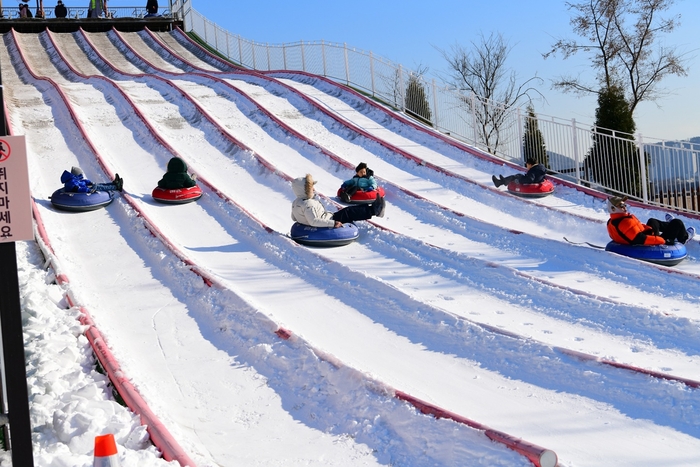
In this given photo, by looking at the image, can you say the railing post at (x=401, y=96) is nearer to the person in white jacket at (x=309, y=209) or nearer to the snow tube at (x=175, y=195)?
the snow tube at (x=175, y=195)

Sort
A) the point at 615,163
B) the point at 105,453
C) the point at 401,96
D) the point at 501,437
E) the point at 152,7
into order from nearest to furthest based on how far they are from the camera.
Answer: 1. the point at 105,453
2. the point at 501,437
3. the point at 615,163
4. the point at 401,96
5. the point at 152,7

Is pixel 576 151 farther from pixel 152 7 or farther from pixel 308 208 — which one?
pixel 152 7

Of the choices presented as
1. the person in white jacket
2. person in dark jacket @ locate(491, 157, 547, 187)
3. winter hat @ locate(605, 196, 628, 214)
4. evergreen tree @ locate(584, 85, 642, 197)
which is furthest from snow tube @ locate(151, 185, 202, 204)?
evergreen tree @ locate(584, 85, 642, 197)

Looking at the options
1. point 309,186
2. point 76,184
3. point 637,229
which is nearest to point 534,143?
point 637,229

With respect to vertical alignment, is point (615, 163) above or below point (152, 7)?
below

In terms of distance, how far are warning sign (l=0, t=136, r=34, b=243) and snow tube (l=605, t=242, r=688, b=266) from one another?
7013 millimetres

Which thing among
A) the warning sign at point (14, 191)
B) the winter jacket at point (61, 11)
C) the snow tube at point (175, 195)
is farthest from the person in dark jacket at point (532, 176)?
the winter jacket at point (61, 11)

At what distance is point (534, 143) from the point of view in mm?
14672

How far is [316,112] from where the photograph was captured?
17.9 meters

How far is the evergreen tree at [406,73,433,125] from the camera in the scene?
58.6 ft

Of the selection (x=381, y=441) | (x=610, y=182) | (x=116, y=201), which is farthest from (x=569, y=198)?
(x=381, y=441)

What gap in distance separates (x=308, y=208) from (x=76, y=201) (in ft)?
11.7

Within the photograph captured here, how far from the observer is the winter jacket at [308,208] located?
941 cm

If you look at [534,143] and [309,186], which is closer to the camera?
[309,186]
